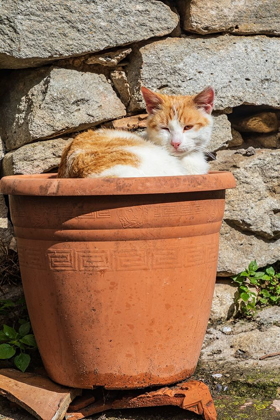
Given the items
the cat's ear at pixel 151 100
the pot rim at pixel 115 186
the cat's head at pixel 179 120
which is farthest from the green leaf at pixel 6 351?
the cat's ear at pixel 151 100

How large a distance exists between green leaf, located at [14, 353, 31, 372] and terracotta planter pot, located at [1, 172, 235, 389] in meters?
0.22

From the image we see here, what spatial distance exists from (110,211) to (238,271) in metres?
1.20

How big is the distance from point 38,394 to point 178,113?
136 centimetres

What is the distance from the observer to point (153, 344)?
1843 mm

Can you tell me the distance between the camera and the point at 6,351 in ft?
7.02

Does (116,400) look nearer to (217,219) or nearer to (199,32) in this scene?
(217,219)

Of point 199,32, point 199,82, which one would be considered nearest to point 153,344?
point 199,82

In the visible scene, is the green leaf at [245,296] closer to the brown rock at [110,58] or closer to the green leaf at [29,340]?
the green leaf at [29,340]

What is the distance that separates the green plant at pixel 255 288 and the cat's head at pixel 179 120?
2.62 feet

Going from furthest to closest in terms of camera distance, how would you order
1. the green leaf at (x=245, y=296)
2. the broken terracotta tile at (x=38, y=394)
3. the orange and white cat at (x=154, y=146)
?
the green leaf at (x=245, y=296) → the orange and white cat at (x=154, y=146) → the broken terracotta tile at (x=38, y=394)

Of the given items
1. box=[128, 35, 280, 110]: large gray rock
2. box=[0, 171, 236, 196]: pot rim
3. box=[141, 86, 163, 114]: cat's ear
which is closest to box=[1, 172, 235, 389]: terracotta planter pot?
box=[0, 171, 236, 196]: pot rim

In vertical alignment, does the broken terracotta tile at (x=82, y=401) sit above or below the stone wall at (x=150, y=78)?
below

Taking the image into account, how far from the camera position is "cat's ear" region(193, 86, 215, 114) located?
2250 mm

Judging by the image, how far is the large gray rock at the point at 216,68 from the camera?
8.24 ft
